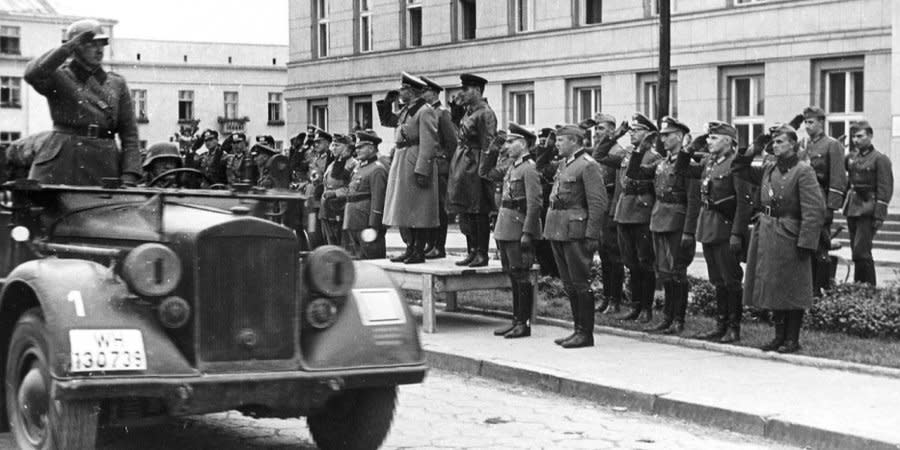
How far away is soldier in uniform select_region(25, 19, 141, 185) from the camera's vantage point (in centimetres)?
880

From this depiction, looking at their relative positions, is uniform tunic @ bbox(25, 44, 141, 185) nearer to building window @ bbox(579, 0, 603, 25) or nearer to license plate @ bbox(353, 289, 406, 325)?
license plate @ bbox(353, 289, 406, 325)

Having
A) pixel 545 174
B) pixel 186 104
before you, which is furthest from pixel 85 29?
pixel 186 104

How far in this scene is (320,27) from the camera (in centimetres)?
4416

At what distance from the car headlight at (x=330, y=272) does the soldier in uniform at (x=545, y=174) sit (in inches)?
305

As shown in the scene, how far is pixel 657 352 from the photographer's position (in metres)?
11.4

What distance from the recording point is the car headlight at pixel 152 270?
6.78 m

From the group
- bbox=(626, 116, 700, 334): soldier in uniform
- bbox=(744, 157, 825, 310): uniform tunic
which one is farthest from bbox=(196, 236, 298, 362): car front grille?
bbox=(626, 116, 700, 334): soldier in uniform

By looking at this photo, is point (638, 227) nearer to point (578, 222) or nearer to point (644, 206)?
point (644, 206)

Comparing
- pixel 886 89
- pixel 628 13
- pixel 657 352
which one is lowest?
pixel 657 352

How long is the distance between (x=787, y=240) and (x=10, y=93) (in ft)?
246

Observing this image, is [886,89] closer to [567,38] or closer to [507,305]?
[567,38]

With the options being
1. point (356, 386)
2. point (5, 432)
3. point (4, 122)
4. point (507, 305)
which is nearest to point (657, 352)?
point (507, 305)

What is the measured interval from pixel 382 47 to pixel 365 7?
188cm

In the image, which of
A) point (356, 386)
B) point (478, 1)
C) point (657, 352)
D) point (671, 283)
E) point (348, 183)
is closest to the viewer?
point (356, 386)
